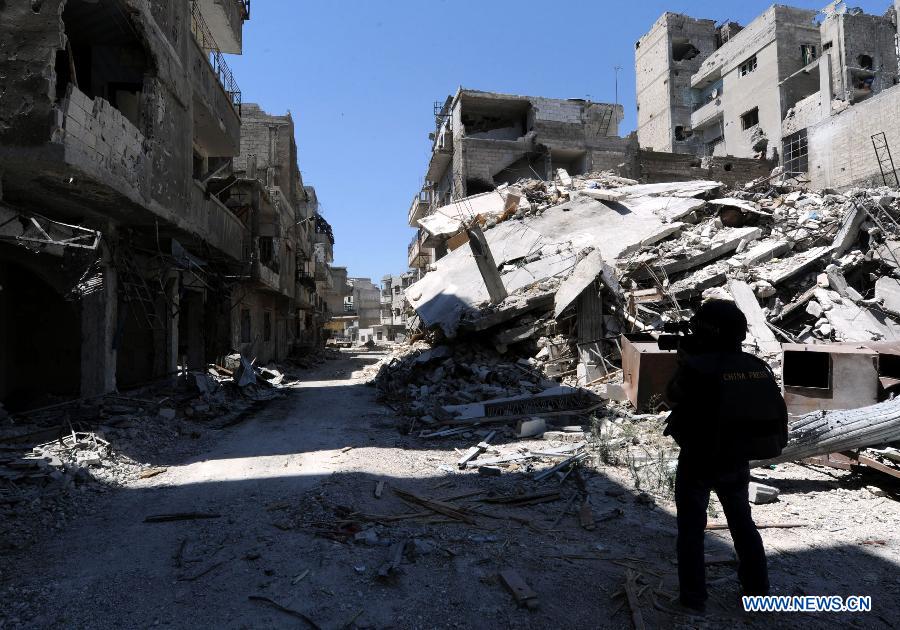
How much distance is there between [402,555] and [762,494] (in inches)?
137

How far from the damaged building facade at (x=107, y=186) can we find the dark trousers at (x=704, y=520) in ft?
25.1

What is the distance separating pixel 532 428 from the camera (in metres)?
7.55

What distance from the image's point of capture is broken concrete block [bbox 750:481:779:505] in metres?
→ 4.72

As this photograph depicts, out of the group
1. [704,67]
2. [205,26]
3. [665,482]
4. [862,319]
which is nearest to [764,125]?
[704,67]

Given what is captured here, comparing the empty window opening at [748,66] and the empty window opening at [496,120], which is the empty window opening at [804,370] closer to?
the empty window opening at [496,120]

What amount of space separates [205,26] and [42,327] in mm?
9593

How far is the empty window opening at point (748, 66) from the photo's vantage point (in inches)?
1340

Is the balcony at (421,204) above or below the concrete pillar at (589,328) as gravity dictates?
above

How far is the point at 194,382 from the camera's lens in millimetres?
10914

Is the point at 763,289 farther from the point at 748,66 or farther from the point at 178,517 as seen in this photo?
the point at 748,66

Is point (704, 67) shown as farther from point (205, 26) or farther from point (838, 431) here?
point (838, 431)

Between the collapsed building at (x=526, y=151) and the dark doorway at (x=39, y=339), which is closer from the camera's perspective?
the dark doorway at (x=39, y=339)

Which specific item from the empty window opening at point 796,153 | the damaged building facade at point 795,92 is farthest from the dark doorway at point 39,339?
the empty window opening at point 796,153

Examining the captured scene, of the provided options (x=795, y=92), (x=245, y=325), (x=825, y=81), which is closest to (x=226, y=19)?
(x=245, y=325)
